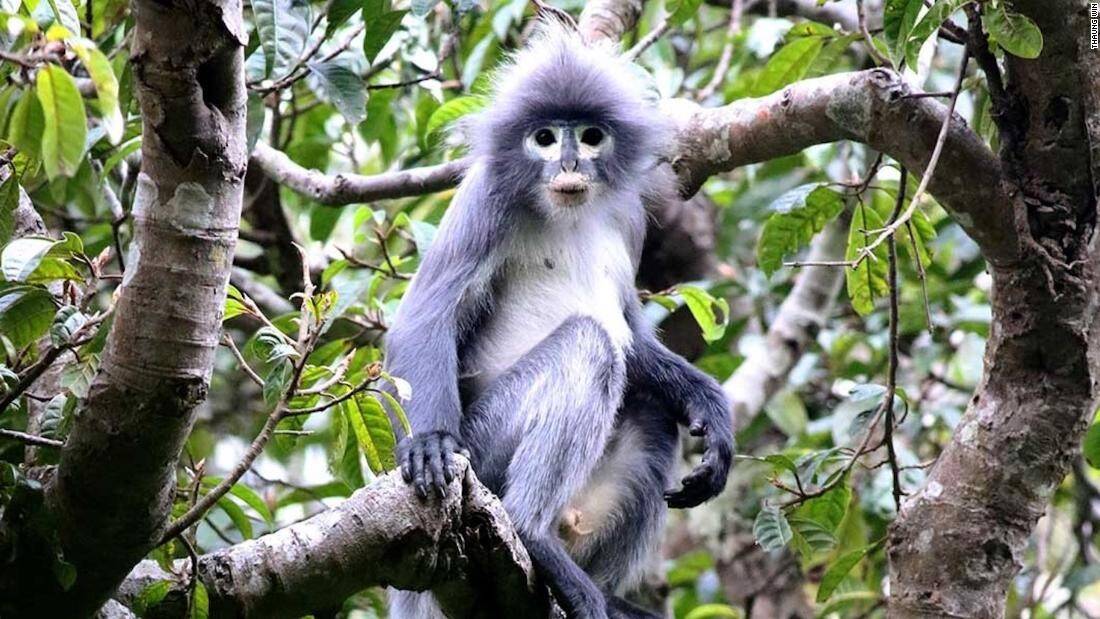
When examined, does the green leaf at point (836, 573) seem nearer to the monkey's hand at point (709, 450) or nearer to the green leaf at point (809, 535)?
the green leaf at point (809, 535)

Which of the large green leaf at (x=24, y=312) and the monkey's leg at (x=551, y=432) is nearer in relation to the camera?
the large green leaf at (x=24, y=312)

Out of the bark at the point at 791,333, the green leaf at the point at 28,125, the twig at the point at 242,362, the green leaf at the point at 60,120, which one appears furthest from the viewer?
the bark at the point at 791,333

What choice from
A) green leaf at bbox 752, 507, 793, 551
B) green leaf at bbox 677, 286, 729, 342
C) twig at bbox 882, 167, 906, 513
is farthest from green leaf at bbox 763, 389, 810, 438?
green leaf at bbox 752, 507, 793, 551

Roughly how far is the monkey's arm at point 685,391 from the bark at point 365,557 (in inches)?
46.9

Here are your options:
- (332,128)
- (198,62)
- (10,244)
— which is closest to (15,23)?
(198,62)

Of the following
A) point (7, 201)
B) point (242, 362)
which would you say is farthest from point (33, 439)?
point (7, 201)

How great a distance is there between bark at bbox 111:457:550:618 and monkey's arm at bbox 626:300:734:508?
1191 mm

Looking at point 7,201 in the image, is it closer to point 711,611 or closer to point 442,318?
point 442,318

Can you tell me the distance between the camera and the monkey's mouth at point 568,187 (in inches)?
167

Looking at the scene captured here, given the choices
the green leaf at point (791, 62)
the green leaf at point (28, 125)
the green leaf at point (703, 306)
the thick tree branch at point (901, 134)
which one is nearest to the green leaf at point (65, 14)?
the green leaf at point (28, 125)

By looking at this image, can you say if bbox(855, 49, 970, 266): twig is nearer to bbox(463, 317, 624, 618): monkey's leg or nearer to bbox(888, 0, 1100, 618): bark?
bbox(888, 0, 1100, 618): bark

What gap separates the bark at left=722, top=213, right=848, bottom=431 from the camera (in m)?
6.21

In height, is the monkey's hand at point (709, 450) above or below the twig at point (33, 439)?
above

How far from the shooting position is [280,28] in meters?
3.23
